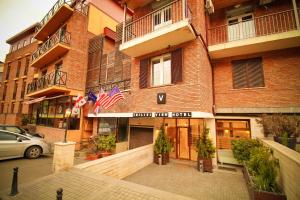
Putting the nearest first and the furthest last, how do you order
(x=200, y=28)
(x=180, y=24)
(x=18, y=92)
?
(x=180, y=24) < (x=200, y=28) < (x=18, y=92)

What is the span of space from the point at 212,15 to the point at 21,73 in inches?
997

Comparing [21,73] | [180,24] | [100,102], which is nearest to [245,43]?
[180,24]

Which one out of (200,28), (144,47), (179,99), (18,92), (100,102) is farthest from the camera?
(18,92)

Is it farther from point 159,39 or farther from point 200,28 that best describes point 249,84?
point 159,39

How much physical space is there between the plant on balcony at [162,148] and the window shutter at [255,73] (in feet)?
18.4

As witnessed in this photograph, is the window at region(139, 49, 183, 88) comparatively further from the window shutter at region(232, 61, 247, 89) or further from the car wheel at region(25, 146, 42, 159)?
the car wheel at region(25, 146, 42, 159)

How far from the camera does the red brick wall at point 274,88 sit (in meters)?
7.69

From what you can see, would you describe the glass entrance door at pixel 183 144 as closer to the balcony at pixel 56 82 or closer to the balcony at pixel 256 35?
the balcony at pixel 256 35

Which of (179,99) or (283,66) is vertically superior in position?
(283,66)

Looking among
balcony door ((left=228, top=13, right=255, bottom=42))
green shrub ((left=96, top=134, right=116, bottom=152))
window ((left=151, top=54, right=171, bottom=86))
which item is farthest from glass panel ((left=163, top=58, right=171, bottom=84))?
green shrub ((left=96, top=134, right=116, bottom=152))

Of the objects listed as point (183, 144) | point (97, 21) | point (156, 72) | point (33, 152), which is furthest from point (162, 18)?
point (33, 152)

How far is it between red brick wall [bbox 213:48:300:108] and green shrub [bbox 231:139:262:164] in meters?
1.97

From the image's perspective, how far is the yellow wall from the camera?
15305 mm

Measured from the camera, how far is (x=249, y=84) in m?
8.73
